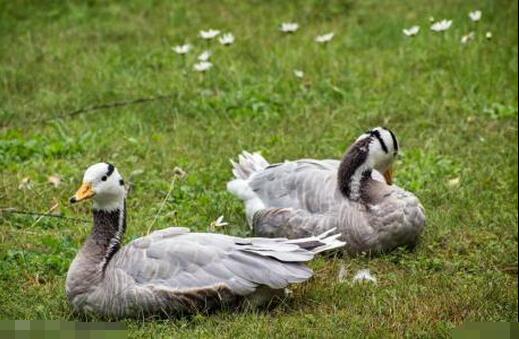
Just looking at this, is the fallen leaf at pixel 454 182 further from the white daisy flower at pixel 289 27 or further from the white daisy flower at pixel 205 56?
the white daisy flower at pixel 289 27

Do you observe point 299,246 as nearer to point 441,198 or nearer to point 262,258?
point 262,258

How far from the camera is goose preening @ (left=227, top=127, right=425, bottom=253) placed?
7309mm

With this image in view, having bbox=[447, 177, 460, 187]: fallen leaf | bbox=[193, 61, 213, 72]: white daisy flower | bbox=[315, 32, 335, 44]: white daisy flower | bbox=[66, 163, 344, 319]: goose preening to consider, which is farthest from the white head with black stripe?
bbox=[315, 32, 335, 44]: white daisy flower

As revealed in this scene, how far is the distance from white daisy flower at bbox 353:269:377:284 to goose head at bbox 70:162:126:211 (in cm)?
153

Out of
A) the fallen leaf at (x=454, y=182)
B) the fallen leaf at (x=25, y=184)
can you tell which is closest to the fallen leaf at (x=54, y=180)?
the fallen leaf at (x=25, y=184)

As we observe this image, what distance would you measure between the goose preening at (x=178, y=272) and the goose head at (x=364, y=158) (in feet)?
3.70

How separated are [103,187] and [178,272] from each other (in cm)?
70

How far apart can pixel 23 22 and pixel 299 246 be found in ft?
23.3

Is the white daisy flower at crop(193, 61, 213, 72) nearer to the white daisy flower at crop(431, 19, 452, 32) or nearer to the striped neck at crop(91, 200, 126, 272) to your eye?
the white daisy flower at crop(431, 19, 452, 32)

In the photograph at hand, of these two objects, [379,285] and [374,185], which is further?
[374,185]

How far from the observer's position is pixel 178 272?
6.16 metres

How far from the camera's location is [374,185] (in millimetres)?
7516

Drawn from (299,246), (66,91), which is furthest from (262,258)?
(66,91)

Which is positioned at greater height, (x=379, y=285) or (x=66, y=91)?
(x=379, y=285)
